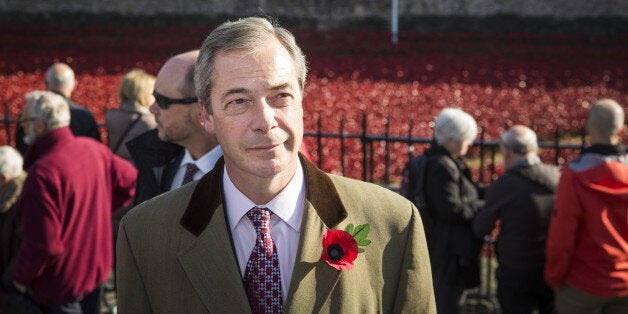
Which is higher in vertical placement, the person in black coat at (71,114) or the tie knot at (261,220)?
the tie knot at (261,220)

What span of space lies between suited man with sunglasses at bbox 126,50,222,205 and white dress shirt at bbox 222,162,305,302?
1.12 metres

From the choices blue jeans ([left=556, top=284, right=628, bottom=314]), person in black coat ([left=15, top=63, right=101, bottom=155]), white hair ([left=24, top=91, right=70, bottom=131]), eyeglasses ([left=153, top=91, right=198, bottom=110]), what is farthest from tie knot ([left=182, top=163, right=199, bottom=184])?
person in black coat ([left=15, top=63, right=101, bottom=155])

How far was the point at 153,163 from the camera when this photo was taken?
344 cm

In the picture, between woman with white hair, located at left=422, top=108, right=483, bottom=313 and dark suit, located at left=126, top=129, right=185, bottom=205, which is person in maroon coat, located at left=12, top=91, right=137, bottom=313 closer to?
dark suit, located at left=126, top=129, right=185, bottom=205

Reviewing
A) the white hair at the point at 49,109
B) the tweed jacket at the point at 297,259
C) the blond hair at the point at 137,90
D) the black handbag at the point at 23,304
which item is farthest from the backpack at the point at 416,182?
the tweed jacket at the point at 297,259

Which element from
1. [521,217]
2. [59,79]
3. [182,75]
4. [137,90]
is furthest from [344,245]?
[59,79]

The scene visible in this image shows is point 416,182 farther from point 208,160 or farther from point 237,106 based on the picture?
point 237,106

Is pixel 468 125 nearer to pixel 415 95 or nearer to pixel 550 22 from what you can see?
pixel 415 95

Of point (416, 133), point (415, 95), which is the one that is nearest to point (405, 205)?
Answer: point (416, 133)

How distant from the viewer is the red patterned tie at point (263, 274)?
2.00 m

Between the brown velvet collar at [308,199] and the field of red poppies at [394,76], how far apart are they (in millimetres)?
3509

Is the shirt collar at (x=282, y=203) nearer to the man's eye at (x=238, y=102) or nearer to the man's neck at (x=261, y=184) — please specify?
the man's neck at (x=261, y=184)

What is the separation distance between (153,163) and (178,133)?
252 mm

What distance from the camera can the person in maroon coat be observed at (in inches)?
152
